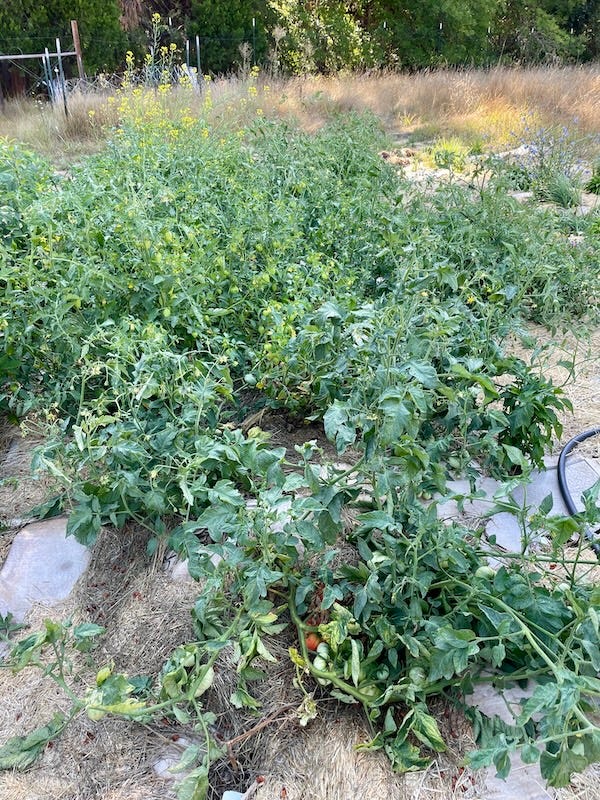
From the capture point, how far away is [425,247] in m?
3.03

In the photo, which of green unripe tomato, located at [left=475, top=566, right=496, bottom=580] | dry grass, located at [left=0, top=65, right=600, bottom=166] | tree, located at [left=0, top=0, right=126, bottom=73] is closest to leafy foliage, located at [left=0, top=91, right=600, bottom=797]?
green unripe tomato, located at [left=475, top=566, right=496, bottom=580]

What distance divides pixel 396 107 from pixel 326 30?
6.91 meters

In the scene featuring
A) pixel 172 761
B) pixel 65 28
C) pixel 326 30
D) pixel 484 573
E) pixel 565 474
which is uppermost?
pixel 65 28

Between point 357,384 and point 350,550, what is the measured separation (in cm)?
52

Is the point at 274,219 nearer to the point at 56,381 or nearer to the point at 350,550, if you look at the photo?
the point at 56,381

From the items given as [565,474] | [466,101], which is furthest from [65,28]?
[565,474]

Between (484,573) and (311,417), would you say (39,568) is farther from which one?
(484,573)

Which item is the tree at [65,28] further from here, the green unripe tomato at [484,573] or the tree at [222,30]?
the green unripe tomato at [484,573]

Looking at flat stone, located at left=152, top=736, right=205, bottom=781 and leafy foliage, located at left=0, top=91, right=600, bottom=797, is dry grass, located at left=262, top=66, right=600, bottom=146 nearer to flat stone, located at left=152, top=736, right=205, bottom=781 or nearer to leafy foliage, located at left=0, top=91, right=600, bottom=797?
leafy foliage, located at left=0, top=91, right=600, bottom=797

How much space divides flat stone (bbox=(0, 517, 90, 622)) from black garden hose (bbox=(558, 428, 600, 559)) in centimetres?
169

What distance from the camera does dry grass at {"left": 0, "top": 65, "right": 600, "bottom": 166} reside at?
24.7 ft

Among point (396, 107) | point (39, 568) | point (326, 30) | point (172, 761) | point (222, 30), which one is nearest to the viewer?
point (172, 761)

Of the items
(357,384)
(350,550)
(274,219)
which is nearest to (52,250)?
(274,219)

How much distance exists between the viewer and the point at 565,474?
2.60m
